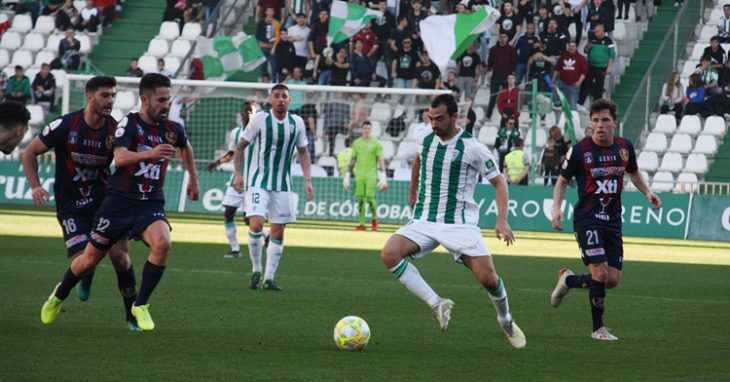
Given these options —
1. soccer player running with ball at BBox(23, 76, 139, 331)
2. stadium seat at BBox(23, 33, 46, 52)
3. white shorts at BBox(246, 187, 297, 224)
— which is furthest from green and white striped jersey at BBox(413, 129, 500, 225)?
stadium seat at BBox(23, 33, 46, 52)

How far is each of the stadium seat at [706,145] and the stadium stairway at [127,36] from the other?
16328 millimetres

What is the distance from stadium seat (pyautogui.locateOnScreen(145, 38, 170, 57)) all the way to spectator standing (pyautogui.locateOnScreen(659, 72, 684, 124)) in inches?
563

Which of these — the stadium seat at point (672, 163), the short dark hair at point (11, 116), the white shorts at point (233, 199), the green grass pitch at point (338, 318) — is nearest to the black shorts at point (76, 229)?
the green grass pitch at point (338, 318)

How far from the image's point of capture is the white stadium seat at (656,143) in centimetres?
2955

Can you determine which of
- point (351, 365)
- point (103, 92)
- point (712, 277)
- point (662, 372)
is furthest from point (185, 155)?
point (712, 277)

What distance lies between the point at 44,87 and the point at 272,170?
2127 centimetres

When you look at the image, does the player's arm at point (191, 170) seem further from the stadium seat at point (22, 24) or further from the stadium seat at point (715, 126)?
the stadium seat at point (22, 24)

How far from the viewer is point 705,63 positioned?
2905 centimetres

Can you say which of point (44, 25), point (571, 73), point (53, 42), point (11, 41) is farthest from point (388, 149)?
point (11, 41)

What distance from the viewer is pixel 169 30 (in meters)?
36.2

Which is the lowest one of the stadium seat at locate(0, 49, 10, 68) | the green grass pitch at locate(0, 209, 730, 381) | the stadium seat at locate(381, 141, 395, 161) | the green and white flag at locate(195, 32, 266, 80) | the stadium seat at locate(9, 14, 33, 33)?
the green grass pitch at locate(0, 209, 730, 381)

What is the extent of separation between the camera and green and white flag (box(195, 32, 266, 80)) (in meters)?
33.2

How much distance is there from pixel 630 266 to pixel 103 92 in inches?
411

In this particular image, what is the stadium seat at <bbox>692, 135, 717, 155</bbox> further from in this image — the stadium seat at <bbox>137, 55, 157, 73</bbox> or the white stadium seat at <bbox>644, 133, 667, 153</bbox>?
the stadium seat at <bbox>137, 55, 157, 73</bbox>
